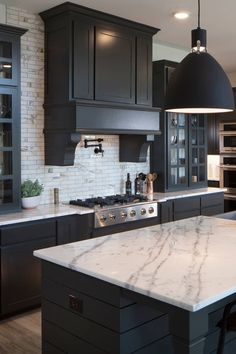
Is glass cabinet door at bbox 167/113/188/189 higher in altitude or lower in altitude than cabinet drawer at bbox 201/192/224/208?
higher

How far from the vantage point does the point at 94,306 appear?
6.81 feet

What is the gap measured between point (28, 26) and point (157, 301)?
345 cm

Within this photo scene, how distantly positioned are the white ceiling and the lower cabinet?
6.84 ft

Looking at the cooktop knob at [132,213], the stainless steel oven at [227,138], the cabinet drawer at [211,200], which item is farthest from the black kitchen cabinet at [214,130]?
the cooktop knob at [132,213]

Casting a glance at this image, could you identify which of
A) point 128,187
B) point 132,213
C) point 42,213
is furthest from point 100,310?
point 128,187

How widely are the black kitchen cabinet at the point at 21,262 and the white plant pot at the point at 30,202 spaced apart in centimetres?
39

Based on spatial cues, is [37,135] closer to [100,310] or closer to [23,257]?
[23,257]

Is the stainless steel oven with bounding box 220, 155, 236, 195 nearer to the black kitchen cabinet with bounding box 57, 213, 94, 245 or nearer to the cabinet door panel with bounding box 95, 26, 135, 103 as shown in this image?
the cabinet door panel with bounding box 95, 26, 135, 103

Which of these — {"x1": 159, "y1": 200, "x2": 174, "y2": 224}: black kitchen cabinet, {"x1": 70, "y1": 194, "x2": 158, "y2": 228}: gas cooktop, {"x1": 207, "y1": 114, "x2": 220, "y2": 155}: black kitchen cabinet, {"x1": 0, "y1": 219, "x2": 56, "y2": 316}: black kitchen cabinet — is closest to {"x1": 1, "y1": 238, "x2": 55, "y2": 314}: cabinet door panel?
{"x1": 0, "y1": 219, "x2": 56, "y2": 316}: black kitchen cabinet

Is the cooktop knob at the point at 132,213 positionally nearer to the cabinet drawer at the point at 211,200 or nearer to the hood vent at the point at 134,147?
the hood vent at the point at 134,147

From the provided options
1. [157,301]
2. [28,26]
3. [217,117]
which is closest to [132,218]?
[28,26]

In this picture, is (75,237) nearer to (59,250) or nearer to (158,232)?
(158,232)

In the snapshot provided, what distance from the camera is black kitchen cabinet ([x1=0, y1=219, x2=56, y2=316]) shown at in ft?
11.6

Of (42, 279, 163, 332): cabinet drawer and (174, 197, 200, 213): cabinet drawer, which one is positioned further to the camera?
(174, 197, 200, 213): cabinet drawer
